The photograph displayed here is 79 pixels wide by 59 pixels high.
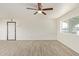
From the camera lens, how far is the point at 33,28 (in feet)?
43.6

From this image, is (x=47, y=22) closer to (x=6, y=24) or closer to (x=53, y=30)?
(x=53, y=30)

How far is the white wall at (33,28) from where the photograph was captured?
1320cm

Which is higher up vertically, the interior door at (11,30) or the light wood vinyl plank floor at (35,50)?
the interior door at (11,30)

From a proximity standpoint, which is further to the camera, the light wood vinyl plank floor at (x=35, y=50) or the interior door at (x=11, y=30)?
the interior door at (x=11, y=30)

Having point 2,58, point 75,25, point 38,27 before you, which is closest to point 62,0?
point 2,58

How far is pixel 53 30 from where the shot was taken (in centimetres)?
1327

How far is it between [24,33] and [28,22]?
Result: 1.21 metres

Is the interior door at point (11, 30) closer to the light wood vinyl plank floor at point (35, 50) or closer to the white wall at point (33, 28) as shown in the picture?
the white wall at point (33, 28)

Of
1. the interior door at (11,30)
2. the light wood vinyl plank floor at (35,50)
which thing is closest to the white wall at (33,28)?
the interior door at (11,30)

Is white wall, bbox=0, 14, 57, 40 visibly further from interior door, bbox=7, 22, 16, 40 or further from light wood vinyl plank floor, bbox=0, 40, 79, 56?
light wood vinyl plank floor, bbox=0, 40, 79, 56

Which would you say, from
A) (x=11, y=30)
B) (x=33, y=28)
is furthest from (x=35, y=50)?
(x=11, y=30)

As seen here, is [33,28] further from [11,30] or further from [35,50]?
[35,50]

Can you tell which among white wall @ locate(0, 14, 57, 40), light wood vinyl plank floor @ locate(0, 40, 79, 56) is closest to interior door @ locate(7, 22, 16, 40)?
white wall @ locate(0, 14, 57, 40)

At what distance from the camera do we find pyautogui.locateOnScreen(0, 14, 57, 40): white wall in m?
13.2
